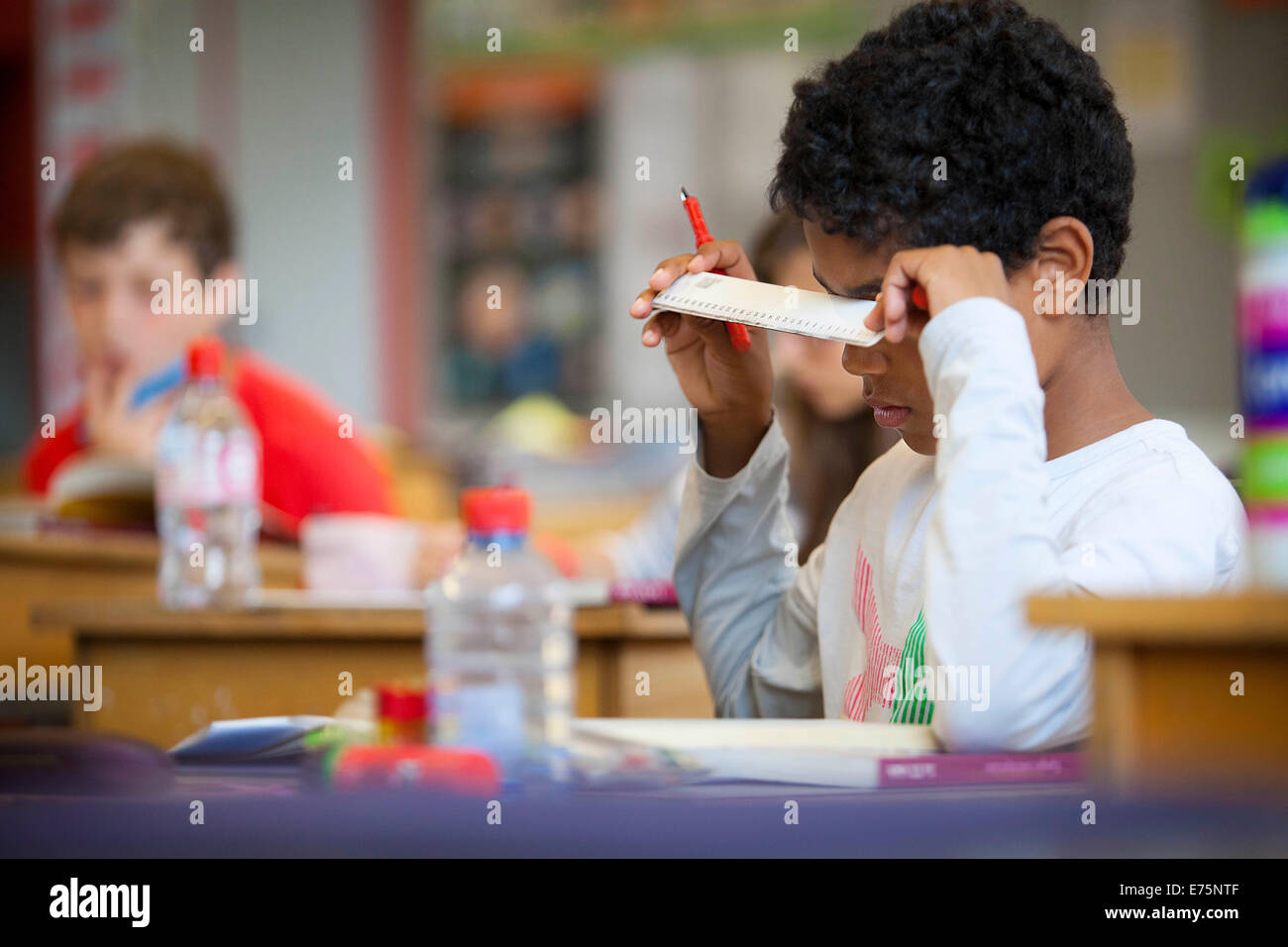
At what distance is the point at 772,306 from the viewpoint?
87cm

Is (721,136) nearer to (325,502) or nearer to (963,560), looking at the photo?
(325,502)

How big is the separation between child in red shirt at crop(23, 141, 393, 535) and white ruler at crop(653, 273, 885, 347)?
1.21 m

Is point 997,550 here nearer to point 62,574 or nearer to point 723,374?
point 723,374

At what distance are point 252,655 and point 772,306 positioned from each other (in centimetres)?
70

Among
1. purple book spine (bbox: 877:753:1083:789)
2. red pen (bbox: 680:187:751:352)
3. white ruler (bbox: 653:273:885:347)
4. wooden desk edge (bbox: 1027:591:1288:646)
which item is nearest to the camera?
wooden desk edge (bbox: 1027:591:1288:646)

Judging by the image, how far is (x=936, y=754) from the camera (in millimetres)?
688

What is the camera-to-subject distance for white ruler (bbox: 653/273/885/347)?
81cm

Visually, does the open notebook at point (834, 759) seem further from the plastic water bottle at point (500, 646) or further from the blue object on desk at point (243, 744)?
the blue object on desk at point (243, 744)

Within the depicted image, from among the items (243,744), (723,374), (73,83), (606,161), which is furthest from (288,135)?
(243,744)

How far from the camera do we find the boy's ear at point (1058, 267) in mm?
891

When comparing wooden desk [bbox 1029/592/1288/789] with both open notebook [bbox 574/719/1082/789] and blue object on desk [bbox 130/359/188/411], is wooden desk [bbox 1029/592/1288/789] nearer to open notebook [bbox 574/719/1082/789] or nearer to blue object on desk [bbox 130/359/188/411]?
open notebook [bbox 574/719/1082/789]

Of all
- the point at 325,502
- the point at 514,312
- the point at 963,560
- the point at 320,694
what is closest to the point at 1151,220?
the point at 514,312

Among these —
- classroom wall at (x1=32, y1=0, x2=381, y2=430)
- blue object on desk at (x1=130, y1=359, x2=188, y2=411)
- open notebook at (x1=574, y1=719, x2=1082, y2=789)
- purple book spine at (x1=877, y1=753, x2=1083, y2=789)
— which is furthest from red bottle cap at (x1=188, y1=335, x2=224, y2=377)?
classroom wall at (x1=32, y1=0, x2=381, y2=430)

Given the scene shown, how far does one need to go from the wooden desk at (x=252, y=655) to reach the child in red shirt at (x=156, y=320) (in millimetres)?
673
